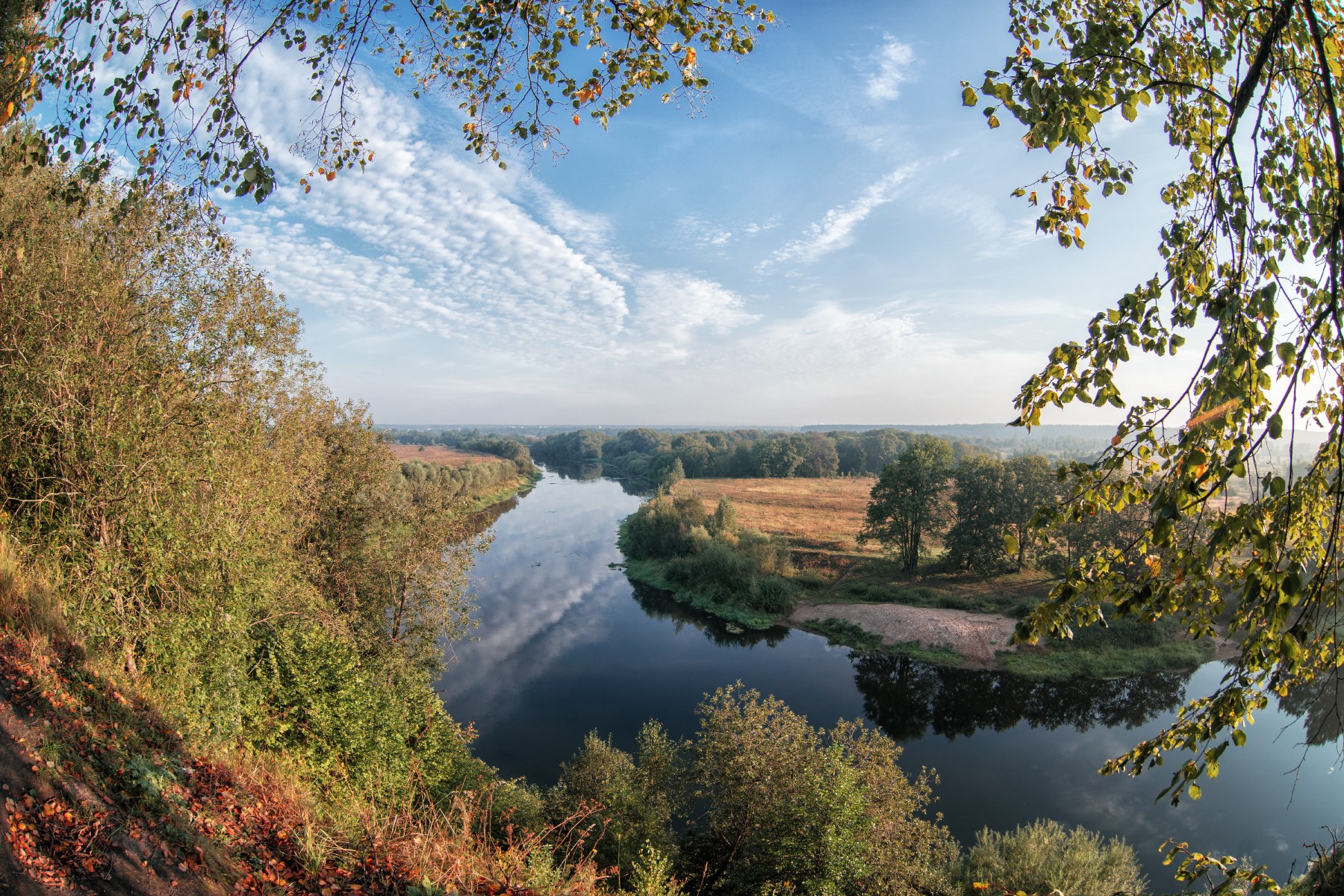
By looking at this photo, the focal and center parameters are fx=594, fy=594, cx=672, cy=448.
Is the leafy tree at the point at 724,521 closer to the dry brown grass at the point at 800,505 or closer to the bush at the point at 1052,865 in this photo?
the dry brown grass at the point at 800,505

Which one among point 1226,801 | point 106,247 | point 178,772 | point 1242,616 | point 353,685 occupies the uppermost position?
point 106,247

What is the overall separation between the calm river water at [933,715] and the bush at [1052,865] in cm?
276

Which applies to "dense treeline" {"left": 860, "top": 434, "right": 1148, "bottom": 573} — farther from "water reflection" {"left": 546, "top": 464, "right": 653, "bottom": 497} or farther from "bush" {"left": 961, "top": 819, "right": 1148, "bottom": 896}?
"water reflection" {"left": 546, "top": 464, "right": 653, "bottom": 497}

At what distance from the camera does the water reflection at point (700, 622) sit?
28500 mm

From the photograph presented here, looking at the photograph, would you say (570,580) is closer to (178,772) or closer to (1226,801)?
(1226,801)

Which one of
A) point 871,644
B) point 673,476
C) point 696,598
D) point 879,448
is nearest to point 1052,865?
point 871,644

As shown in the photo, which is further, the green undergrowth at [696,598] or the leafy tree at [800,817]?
the green undergrowth at [696,598]

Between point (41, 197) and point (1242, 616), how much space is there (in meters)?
15.1

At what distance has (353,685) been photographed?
10430 millimetres

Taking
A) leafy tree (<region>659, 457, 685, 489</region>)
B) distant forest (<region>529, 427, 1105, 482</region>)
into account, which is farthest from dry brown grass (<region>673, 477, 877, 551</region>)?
distant forest (<region>529, 427, 1105, 482</region>)

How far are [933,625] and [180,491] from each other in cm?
2852

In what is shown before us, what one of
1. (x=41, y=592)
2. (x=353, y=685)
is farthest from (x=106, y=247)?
(x=353, y=685)

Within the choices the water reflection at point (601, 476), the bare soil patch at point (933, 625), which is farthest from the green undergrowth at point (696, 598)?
the water reflection at point (601, 476)

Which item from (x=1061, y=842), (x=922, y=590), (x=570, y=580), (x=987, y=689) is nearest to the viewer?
(x=1061, y=842)
